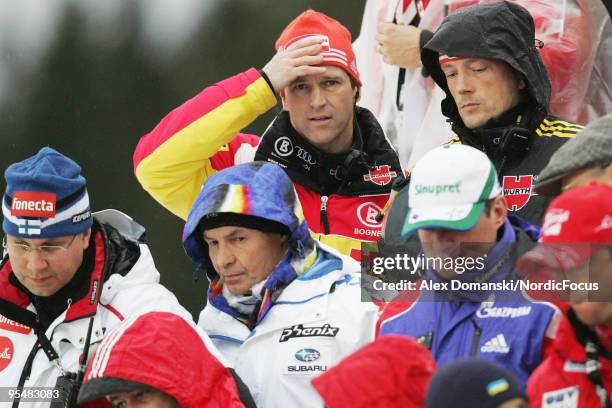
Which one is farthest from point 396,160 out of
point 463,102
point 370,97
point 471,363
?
point 471,363

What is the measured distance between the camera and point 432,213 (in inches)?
153

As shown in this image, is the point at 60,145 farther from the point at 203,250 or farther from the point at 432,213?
the point at 432,213

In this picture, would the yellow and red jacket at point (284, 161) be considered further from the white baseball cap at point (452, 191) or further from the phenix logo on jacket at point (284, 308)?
the white baseball cap at point (452, 191)

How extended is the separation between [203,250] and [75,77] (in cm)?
389

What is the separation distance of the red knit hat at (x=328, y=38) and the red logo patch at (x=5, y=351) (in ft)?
5.31

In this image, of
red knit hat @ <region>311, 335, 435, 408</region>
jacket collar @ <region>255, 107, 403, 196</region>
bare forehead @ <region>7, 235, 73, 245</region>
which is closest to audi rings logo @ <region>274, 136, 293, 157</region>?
jacket collar @ <region>255, 107, 403, 196</region>

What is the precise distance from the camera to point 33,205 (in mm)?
4855

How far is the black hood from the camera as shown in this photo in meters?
4.80

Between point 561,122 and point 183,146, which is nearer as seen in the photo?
point 561,122

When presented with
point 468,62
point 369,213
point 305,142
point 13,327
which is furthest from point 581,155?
point 13,327

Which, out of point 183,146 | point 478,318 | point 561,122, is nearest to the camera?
point 478,318

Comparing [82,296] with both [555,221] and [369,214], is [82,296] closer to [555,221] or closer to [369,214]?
[369,214]

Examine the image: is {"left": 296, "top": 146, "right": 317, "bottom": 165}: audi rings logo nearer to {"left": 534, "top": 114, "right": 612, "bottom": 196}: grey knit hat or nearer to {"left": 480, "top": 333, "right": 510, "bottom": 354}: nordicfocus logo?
{"left": 534, "top": 114, "right": 612, "bottom": 196}: grey knit hat

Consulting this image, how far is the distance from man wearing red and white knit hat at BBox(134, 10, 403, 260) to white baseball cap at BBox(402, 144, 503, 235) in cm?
124
